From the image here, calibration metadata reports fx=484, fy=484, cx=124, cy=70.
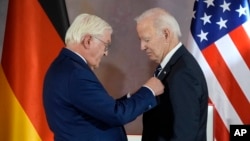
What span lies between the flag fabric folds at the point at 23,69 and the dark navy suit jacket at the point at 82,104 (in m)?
0.89

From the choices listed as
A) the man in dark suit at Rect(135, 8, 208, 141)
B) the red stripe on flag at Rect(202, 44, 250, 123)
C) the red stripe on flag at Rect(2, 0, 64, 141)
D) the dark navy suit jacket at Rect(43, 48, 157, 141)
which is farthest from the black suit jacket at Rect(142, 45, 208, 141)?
the red stripe on flag at Rect(2, 0, 64, 141)

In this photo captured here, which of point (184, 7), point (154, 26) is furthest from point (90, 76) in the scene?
point (184, 7)

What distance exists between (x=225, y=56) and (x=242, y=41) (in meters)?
0.11

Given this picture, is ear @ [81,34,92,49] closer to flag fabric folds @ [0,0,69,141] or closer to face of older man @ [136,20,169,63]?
face of older man @ [136,20,169,63]

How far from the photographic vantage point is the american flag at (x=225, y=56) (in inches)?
96.3

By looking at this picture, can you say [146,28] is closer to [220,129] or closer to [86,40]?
[86,40]

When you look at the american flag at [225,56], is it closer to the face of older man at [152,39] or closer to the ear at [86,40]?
the face of older man at [152,39]

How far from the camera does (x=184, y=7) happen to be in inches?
105

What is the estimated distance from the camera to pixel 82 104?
4.94 ft

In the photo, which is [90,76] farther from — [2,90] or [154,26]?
[2,90]

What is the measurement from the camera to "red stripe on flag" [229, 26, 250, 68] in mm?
2430

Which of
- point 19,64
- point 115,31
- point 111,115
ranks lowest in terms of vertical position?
point 111,115

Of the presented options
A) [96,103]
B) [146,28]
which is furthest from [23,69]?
[96,103]

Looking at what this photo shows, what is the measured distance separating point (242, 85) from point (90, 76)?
1.17m
